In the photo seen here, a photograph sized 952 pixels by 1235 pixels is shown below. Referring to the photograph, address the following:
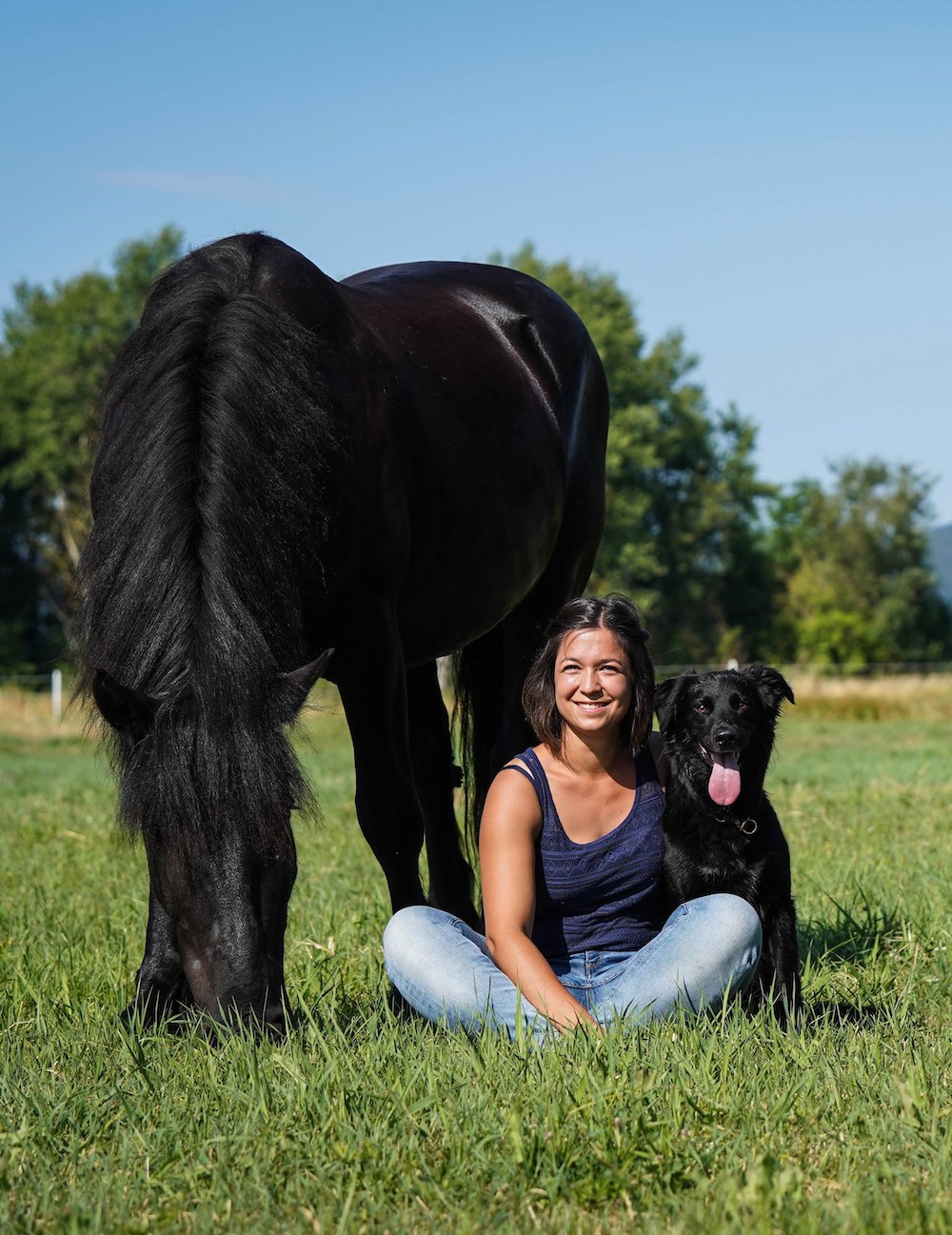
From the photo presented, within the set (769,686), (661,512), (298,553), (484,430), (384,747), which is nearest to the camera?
(298,553)

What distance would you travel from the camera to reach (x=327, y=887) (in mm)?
5953

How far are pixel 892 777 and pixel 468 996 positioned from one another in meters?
7.94

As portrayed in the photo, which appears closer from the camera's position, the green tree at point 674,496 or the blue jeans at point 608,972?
the blue jeans at point 608,972

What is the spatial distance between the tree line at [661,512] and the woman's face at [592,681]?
114 ft

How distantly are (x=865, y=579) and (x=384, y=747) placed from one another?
201 feet

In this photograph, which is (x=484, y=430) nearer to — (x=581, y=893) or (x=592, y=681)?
(x=592, y=681)

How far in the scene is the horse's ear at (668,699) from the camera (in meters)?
3.84

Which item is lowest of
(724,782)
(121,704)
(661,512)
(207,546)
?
(724,782)

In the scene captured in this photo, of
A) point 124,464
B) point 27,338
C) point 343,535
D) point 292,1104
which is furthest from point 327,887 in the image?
point 27,338

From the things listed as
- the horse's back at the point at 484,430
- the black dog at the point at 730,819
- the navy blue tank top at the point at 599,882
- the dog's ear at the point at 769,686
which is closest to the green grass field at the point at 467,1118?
the black dog at the point at 730,819

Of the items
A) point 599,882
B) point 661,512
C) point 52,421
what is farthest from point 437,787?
point 661,512

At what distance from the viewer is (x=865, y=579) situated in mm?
62719

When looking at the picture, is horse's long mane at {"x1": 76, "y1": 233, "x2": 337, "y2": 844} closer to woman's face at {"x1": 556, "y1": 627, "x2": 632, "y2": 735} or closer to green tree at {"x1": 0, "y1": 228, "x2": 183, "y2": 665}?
woman's face at {"x1": 556, "y1": 627, "x2": 632, "y2": 735}

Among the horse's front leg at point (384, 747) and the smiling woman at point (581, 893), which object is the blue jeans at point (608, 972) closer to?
the smiling woman at point (581, 893)
